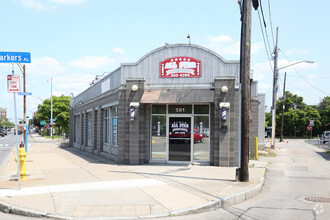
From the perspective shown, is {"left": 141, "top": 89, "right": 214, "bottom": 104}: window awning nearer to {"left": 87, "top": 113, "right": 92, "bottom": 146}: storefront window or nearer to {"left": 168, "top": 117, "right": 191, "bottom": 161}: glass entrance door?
{"left": 168, "top": 117, "right": 191, "bottom": 161}: glass entrance door

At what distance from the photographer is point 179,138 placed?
13586 millimetres

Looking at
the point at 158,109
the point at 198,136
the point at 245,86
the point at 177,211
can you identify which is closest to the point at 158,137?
the point at 158,109

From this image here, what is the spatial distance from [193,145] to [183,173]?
2422 mm

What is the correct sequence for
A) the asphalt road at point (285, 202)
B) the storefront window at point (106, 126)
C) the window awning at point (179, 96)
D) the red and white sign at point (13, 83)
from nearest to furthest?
the asphalt road at point (285, 202) < the red and white sign at point (13, 83) < the window awning at point (179, 96) < the storefront window at point (106, 126)

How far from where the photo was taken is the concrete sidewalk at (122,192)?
654 cm

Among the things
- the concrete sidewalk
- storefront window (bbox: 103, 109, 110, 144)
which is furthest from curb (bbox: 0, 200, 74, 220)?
storefront window (bbox: 103, 109, 110, 144)

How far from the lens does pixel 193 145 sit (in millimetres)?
13438

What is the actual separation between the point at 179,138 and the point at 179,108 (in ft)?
4.27

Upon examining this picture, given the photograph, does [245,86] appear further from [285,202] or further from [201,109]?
[201,109]

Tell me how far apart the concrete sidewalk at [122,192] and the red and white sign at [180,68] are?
412cm

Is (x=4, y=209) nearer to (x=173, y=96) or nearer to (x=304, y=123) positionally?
(x=173, y=96)

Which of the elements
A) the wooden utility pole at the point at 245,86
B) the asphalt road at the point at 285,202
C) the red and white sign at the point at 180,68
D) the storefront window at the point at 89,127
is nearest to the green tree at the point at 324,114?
the storefront window at the point at 89,127

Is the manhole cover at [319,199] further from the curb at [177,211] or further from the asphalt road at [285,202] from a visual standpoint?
the curb at [177,211]

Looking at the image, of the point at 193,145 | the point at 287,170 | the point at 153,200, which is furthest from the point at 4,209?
the point at 287,170
